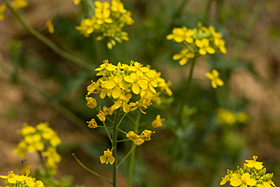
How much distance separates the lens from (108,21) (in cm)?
267

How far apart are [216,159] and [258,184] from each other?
232cm

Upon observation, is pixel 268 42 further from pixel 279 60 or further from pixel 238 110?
pixel 238 110

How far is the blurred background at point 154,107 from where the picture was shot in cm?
373

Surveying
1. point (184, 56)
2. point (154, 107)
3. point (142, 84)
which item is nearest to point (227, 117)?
point (154, 107)

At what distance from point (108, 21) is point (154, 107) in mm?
1288

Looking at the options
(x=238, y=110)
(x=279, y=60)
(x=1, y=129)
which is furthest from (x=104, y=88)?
(x=279, y=60)

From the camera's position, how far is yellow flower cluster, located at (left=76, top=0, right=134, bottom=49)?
2727 mm

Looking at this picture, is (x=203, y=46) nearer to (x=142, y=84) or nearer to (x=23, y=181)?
(x=142, y=84)

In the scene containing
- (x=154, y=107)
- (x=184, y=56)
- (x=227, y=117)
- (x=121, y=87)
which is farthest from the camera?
(x=227, y=117)

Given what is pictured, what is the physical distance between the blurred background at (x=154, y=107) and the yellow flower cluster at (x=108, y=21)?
1.91 feet

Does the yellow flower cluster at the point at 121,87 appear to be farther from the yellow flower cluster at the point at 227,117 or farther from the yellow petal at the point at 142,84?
the yellow flower cluster at the point at 227,117

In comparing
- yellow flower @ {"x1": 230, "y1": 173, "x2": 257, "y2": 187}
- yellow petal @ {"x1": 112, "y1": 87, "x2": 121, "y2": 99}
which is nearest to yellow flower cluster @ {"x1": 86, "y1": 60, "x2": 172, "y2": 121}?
yellow petal @ {"x1": 112, "y1": 87, "x2": 121, "y2": 99}

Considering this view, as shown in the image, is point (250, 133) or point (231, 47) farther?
point (231, 47)

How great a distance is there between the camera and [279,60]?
5.86 metres
